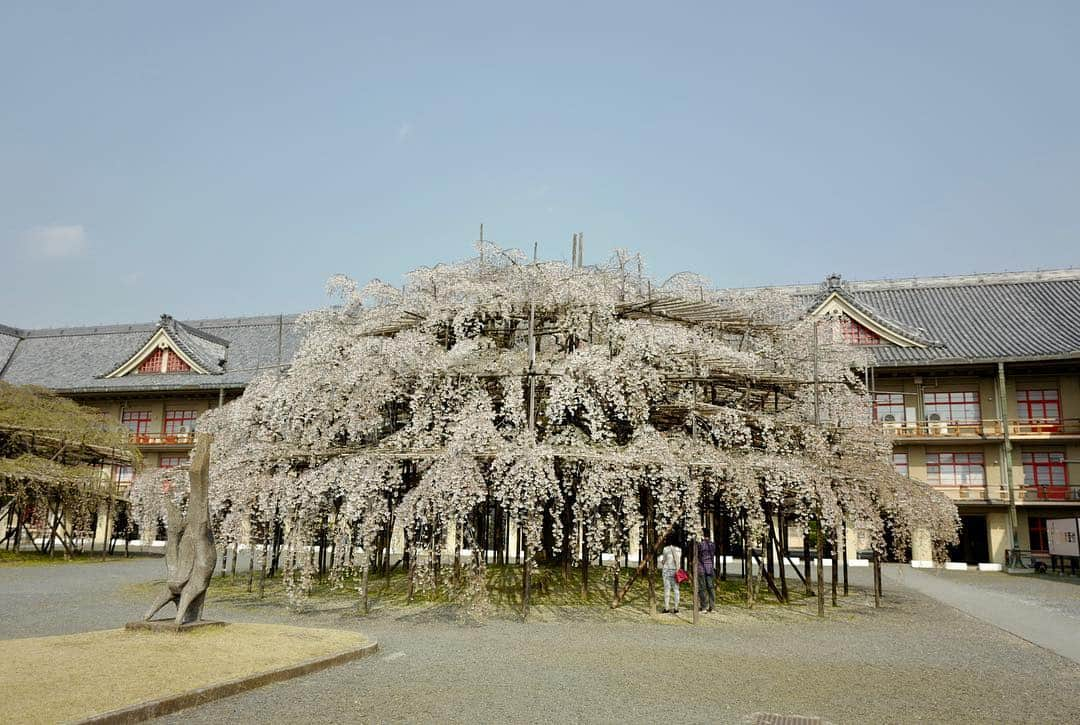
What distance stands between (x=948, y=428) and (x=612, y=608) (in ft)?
67.7

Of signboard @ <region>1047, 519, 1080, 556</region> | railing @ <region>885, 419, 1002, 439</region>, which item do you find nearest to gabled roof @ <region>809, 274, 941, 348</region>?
railing @ <region>885, 419, 1002, 439</region>

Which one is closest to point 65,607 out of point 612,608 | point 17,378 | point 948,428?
point 612,608

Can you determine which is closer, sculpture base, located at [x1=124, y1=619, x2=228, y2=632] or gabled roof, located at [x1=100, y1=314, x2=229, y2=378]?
sculpture base, located at [x1=124, y1=619, x2=228, y2=632]

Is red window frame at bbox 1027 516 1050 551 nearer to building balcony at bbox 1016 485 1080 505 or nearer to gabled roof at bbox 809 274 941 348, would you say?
building balcony at bbox 1016 485 1080 505

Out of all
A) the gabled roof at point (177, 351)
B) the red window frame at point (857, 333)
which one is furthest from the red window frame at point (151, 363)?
the red window frame at point (857, 333)

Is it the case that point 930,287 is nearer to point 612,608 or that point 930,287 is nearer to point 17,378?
point 612,608

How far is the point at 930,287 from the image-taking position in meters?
35.2

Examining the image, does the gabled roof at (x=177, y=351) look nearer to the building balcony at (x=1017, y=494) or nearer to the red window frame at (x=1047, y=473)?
the building balcony at (x=1017, y=494)

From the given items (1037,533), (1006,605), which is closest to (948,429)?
(1037,533)

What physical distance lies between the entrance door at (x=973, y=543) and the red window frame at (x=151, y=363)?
1385 inches

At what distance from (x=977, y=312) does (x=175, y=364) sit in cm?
→ 3529

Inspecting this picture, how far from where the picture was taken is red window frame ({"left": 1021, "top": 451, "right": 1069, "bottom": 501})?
94.8 feet

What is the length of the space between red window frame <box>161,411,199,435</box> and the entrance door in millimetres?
32501

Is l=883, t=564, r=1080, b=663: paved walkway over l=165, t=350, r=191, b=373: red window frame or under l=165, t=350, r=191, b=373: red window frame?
under
